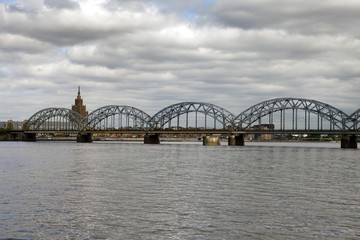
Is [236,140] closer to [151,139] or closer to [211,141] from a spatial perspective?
[211,141]

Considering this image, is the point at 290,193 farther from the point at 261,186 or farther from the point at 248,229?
the point at 248,229

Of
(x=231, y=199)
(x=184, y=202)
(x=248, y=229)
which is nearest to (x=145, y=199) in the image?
(x=184, y=202)

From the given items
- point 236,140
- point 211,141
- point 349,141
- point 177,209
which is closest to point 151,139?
point 211,141

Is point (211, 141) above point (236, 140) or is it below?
below

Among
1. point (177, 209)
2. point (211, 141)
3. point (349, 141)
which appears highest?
point (349, 141)

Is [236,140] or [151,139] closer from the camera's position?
[236,140]

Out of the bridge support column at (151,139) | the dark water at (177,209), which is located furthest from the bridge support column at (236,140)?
the dark water at (177,209)

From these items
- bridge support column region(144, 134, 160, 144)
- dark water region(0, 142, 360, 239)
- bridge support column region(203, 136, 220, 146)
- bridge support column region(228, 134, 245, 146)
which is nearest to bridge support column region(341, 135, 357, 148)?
bridge support column region(228, 134, 245, 146)

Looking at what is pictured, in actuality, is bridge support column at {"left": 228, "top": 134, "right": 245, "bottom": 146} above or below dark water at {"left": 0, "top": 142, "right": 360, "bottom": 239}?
above

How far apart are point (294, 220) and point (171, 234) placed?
21.9ft

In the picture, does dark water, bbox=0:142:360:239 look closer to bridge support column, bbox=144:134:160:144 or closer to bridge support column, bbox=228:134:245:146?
bridge support column, bbox=228:134:245:146

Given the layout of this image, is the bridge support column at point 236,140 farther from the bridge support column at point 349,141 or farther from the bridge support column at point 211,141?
the bridge support column at point 349,141

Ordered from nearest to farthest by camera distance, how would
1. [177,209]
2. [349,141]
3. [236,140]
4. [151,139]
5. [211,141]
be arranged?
[177,209]
[349,141]
[211,141]
[236,140]
[151,139]

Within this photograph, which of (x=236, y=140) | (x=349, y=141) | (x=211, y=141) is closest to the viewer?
(x=349, y=141)
